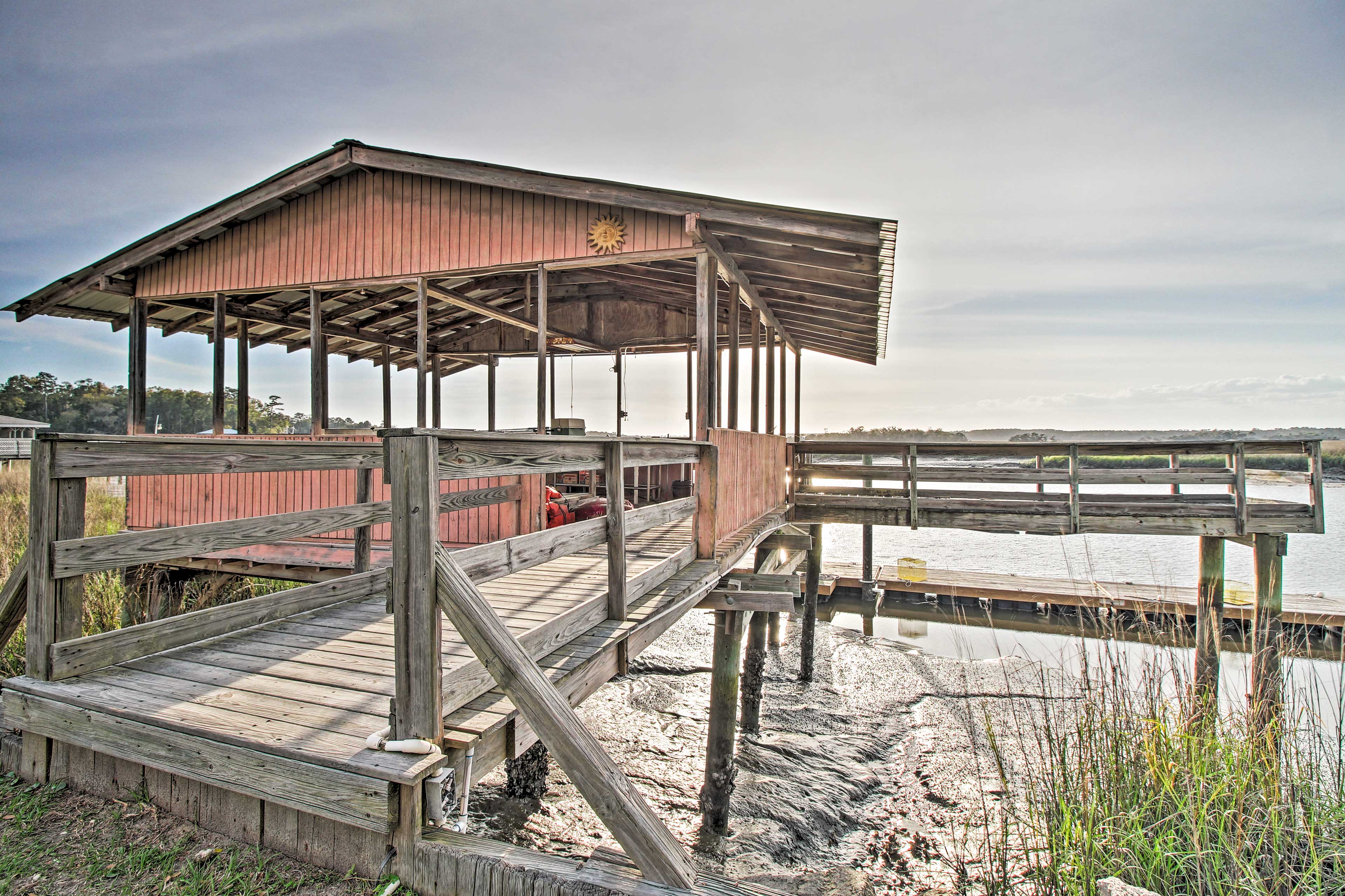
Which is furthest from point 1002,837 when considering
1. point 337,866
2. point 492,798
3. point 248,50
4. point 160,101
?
point 160,101

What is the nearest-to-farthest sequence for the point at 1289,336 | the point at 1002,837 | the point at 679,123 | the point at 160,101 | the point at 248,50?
the point at 1002,837
the point at 679,123
the point at 248,50
the point at 160,101
the point at 1289,336

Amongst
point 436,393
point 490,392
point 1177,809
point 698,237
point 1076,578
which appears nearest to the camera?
point 1177,809

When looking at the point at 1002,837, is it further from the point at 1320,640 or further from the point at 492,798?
the point at 1320,640

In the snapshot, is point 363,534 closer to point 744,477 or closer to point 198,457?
point 198,457

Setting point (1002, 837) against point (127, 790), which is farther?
point (1002, 837)

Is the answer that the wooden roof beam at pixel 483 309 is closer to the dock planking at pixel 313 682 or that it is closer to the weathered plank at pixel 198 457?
the weathered plank at pixel 198 457

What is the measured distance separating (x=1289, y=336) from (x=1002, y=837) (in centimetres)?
7402

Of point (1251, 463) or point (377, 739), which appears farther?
point (1251, 463)

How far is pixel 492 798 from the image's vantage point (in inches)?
248

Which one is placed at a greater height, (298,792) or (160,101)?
(160,101)

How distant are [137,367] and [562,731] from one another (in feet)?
34.2

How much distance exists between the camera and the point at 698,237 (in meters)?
6.48

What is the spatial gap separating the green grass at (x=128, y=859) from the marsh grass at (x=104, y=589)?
1.57m

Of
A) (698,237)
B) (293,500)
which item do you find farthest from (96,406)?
(698,237)
